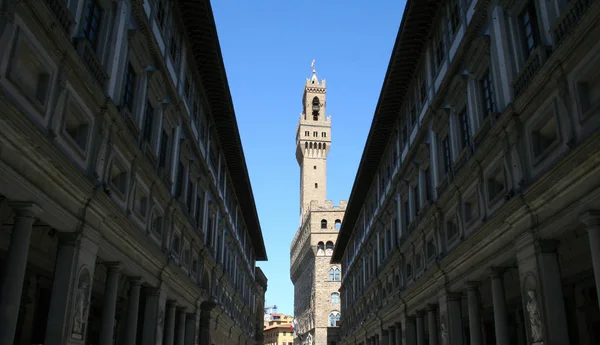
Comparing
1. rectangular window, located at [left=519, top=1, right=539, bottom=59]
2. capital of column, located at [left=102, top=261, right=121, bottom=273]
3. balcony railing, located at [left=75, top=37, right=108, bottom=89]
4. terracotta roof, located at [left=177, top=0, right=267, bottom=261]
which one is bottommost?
capital of column, located at [left=102, top=261, right=121, bottom=273]

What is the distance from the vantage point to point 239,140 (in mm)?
40406

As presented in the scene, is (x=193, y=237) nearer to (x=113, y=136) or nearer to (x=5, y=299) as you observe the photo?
(x=113, y=136)

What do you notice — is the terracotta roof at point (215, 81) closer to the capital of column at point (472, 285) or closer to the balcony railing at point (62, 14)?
the balcony railing at point (62, 14)

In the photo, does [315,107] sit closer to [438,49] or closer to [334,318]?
[334,318]

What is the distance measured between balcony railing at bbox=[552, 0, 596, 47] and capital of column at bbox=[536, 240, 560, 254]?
5202 mm

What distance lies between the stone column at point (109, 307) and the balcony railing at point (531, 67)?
1382 centimetres

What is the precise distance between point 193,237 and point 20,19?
18966 mm

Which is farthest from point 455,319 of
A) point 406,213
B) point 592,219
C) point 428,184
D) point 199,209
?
point 199,209

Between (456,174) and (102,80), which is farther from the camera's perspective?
(456,174)

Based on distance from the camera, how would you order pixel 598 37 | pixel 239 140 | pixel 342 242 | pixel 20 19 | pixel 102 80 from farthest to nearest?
pixel 342 242 < pixel 239 140 < pixel 102 80 < pixel 598 37 < pixel 20 19

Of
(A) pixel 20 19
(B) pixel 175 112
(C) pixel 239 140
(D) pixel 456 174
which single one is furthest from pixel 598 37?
(C) pixel 239 140

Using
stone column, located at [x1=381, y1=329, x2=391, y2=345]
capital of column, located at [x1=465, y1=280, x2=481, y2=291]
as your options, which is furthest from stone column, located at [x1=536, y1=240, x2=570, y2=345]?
stone column, located at [x1=381, y1=329, x2=391, y2=345]

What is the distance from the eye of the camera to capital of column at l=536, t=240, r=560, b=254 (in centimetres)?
1514

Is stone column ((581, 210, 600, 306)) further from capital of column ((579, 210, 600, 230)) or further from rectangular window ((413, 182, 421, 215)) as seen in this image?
rectangular window ((413, 182, 421, 215))
